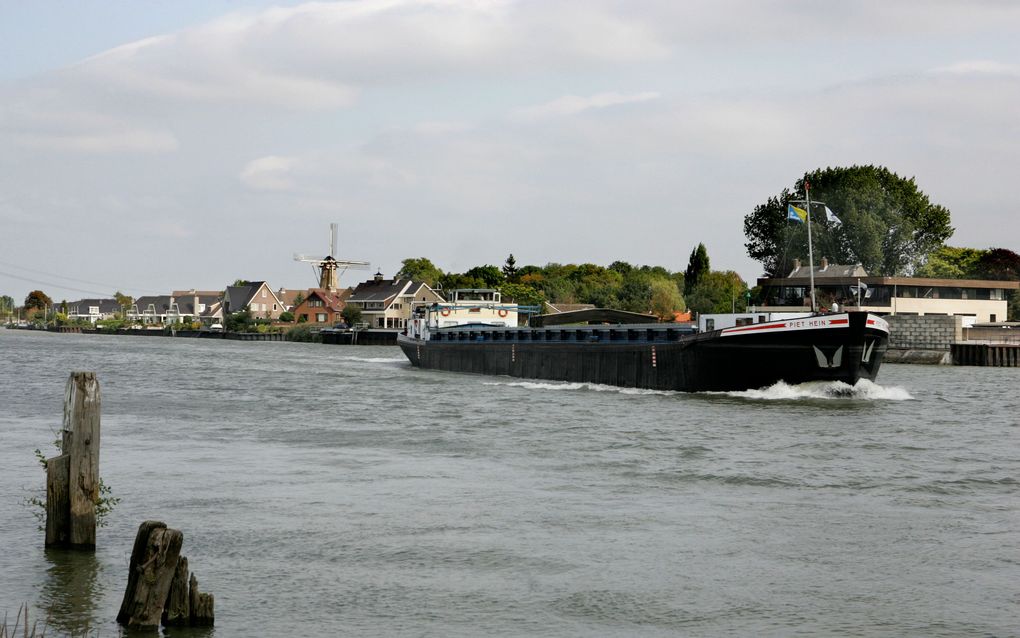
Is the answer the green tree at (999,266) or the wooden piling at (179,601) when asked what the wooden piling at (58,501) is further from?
the green tree at (999,266)

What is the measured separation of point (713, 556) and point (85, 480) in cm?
710

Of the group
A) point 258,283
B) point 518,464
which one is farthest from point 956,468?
point 258,283

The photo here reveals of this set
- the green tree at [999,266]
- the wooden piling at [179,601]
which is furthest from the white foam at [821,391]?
the green tree at [999,266]

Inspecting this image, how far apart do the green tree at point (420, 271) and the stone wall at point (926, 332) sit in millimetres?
93539

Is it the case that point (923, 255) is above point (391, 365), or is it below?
above

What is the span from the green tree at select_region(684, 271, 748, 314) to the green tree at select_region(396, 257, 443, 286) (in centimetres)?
4899

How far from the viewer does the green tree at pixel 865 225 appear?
314 ft

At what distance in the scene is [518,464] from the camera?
1977 centimetres

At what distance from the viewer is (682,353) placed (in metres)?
37.0

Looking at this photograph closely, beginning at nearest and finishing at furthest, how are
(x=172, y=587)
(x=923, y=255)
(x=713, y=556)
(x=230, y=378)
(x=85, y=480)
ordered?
(x=172, y=587) → (x=85, y=480) → (x=713, y=556) → (x=230, y=378) → (x=923, y=255)

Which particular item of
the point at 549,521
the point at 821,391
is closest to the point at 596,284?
the point at 821,391

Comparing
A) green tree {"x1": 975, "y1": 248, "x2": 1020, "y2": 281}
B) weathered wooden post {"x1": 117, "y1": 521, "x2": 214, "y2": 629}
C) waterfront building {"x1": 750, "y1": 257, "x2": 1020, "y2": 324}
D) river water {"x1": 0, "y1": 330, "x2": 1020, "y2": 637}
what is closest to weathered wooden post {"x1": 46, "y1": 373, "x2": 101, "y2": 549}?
river water {"x1": 0, "y1": 330, "x2": 1020, "y2": 637}

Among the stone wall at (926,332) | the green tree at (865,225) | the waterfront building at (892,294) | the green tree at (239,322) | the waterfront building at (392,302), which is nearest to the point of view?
the stone wall at (926,332)

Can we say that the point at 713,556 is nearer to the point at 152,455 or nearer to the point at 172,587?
the point at 172,587
